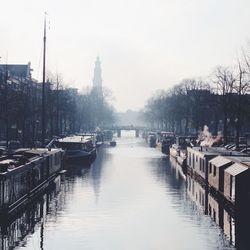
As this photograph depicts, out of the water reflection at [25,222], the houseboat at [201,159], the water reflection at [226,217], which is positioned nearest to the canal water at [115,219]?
the water reflection at [25,222]

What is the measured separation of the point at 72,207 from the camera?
4184cm

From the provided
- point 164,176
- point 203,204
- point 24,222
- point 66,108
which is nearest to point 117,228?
point 24,222

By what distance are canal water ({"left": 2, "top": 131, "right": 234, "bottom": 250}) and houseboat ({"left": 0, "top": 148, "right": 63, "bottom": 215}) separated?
0.99 metres

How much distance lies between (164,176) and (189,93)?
72310 mm

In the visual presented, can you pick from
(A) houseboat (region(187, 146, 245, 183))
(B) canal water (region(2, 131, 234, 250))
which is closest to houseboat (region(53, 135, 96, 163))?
(A) houseboat (region(187, 146, 245, 183))

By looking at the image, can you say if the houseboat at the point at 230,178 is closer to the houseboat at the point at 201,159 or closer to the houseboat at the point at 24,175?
the houseboat at the point at 201,159

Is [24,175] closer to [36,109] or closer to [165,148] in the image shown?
[36,109]

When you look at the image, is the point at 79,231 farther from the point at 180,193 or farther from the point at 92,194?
the point at 180,193

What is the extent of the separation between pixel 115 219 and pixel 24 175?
8.14 metres

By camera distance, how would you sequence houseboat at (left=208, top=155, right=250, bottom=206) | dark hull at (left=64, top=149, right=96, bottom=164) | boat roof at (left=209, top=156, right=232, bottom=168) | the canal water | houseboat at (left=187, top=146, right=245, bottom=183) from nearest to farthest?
the canal water
houseboat at (left=208, top=155, right=250, bottom=206)
boat roof at (left=209, top=156, right=232, bottom=168)
houseboat at (left=187, top=146, right=245, bottom=183)
dark hull at (left=64, top=149, right=96, bottom=164)

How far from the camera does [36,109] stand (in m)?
96.2

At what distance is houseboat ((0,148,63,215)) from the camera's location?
1415 inches

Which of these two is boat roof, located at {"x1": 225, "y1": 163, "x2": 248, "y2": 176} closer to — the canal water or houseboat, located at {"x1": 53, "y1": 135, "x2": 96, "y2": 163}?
the canal water

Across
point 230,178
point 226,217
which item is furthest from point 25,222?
point 230,178
